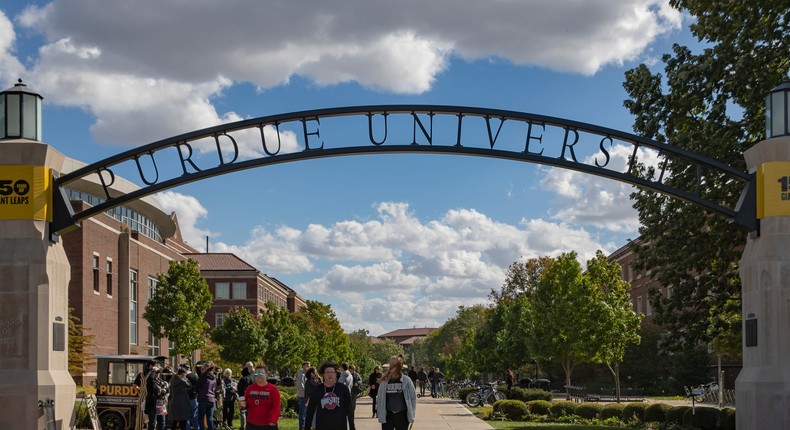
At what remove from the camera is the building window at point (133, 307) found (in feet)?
177

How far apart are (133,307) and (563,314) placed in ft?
78.8

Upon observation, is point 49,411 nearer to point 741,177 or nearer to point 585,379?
point 741,177

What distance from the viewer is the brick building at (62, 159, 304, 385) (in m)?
45.1

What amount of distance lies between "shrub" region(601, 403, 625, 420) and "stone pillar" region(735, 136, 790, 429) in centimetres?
1452

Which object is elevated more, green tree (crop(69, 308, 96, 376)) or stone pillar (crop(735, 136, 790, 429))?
stone pillar (crop(735, 136, 790, 429))

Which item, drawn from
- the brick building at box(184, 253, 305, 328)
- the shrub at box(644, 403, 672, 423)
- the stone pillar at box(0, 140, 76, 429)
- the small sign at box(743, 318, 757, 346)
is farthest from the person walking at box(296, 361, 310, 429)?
the brick building at box(184, 253, 305, 328)

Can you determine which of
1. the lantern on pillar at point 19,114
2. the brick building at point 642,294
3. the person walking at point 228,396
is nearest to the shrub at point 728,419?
the person walking at point 228,396

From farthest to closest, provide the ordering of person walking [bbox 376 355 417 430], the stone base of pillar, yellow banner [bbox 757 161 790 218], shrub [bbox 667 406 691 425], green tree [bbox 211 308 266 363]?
green tree [bbox 211 308 266 363]
shrub [bbox 667 406 691 425]
yellow banner [bbox 757 161 790 218]
the stone base of pillar
person walking [bbox 376 355 417 430]

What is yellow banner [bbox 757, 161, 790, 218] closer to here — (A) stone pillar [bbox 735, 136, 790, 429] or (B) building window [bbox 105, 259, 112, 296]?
(A) stone pillar [bbox 735, 136, 790, 429]

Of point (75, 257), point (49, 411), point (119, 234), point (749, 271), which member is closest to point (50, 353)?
point (49, 411)

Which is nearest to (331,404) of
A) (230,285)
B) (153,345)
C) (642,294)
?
(153,345)

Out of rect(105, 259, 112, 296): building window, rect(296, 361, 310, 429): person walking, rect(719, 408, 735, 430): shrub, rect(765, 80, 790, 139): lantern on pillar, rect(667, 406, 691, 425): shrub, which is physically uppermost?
rect(765, 80, 790, 139): lantern on pillar

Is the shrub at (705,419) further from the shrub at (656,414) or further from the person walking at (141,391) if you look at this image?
the person walking at (141,391)

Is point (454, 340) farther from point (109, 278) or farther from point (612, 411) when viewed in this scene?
point (612, 411)
